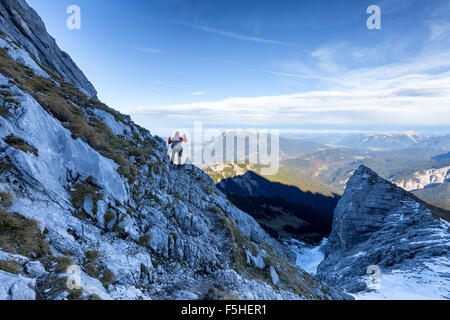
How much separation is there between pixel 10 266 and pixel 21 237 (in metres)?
1.81

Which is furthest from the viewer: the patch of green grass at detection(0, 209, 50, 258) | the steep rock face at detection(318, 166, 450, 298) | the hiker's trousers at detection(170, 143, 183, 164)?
the steep rock face at detection(318, 166, 450, 298)

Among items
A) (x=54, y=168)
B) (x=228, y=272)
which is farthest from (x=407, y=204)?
(x=54, y=168)

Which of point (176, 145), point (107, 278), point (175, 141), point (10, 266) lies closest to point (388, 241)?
point (176, 145)

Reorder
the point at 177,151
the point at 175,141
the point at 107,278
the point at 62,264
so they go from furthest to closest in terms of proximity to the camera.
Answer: the point at 177,151 → the point at 175,141 → the point at 107,278 → the point at 62,264

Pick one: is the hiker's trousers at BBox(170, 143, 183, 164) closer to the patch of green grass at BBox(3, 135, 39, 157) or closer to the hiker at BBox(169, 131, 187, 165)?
the hiker at BBox(169, 131, 187, 165)

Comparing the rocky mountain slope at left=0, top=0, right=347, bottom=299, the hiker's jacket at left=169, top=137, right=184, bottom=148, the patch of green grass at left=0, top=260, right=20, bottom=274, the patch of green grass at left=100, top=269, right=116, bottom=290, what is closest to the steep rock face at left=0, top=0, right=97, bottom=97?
the rocky mountain slope at left=0, top=0, right=347, bottom=299

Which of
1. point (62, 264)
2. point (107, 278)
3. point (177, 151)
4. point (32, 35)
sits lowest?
point (107, 278)

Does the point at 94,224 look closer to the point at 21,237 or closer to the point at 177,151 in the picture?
the point at 21,237

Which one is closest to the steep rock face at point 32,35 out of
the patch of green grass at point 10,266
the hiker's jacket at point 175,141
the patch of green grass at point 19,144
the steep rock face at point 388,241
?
the hiker's jacket at point 175,141

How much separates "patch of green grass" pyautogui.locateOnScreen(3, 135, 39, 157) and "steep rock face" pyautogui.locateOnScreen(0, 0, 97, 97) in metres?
27.2

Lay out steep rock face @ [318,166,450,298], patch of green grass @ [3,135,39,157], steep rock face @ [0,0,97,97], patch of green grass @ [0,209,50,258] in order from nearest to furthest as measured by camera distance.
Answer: patch of green grass @ [0,209,50,258]
patch of green grass @ [3,135,39,157]
steep rock face @ [0,0,97,97]
steep rock face @ [318,166,450,298]

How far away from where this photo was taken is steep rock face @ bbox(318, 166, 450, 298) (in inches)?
1626

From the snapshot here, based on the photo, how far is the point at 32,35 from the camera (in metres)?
35.7
